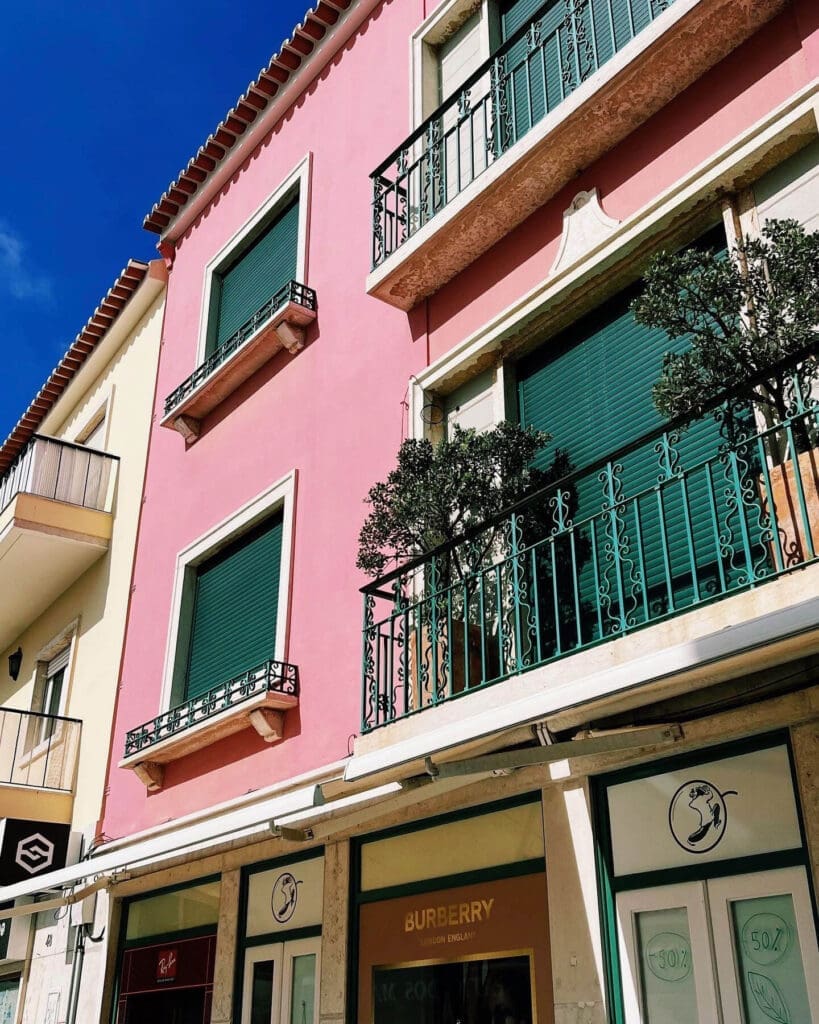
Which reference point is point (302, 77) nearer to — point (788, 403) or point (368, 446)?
point (368, 446)

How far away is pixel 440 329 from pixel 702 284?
3.48 m

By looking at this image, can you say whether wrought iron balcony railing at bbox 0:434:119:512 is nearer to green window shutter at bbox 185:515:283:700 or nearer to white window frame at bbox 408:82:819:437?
green window shutter at bbox 185:515:283:700

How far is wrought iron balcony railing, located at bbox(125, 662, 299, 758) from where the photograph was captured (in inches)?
350

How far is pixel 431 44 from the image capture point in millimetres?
10148

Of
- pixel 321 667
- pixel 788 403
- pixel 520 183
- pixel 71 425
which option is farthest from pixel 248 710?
pixel 71 425

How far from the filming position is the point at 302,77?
39.9 feet

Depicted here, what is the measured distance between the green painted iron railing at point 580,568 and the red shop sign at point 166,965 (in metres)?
3.41

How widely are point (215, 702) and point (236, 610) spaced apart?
3.26 feet

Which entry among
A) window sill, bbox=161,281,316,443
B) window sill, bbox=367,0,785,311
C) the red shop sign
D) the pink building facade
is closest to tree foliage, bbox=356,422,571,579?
the pink building facade

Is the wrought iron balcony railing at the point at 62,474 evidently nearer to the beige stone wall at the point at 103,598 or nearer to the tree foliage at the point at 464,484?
the beige stone wall at the point at 103,598

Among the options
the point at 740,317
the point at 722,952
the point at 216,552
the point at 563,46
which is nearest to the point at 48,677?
the point at 216,552

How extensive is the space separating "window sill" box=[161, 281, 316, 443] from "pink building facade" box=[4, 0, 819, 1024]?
0.04 metres

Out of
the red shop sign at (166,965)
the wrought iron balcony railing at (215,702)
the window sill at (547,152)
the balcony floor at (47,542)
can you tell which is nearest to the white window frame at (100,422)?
the balcony floor at (47,542)

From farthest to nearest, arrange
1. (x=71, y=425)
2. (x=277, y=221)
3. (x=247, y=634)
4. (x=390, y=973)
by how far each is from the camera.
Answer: (x=71, y=425)
(x=277, y=221)
(x=247, y=634)
(x=390, y=973)
